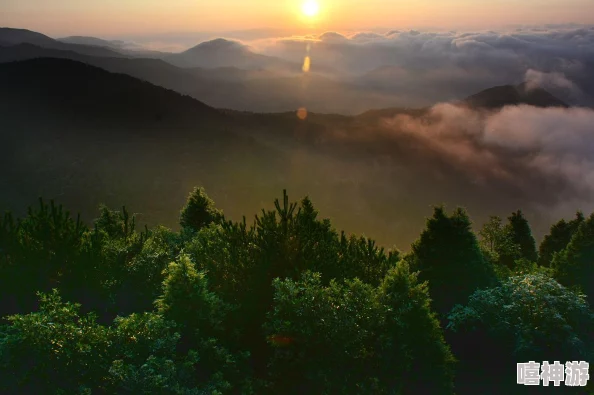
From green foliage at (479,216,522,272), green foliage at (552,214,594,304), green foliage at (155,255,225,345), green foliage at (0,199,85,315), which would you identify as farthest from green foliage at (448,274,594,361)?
green foliage at (479,216,522,272)

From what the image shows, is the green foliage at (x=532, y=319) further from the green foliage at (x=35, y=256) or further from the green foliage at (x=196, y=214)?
the green foliage at (x=196, y=214)

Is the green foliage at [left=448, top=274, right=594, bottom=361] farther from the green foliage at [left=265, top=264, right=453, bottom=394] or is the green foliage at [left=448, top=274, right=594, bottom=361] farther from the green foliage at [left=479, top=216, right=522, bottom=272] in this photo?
the green foliage at [left=479, top=216, right=522, bottom=272]

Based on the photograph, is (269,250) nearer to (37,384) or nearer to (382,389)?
(382,389)

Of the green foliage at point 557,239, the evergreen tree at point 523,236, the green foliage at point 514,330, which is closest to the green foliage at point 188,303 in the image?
the green foliage at point 514,330

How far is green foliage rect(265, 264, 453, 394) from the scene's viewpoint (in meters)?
19.2

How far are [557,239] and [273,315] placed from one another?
5783 cm

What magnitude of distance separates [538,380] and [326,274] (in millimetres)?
12462

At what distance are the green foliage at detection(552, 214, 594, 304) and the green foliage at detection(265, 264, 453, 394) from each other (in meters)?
19.4

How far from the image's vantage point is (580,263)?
34469 mm

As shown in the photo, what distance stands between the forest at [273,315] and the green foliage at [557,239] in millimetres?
40077

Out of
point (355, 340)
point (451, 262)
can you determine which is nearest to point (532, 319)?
point (451, 262)

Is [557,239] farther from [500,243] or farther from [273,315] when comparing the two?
[273,315]

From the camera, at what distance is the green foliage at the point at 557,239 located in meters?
60.1

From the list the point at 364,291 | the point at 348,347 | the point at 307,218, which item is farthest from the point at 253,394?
the point at 307,218
